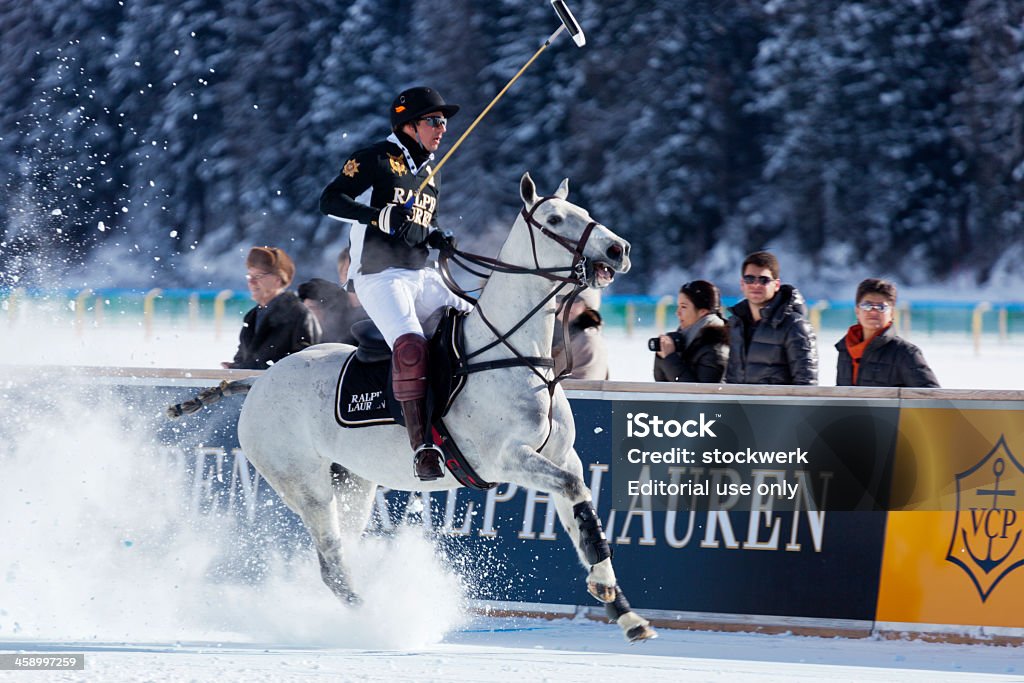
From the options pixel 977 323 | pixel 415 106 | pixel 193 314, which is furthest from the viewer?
pixel 193 314

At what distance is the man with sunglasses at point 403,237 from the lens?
579 cm

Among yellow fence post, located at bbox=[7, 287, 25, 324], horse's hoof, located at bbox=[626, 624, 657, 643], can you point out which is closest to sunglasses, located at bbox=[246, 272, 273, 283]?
yellow fence post, located at bbox=[7, 287, 25, 324]

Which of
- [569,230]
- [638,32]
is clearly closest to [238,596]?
[569,230]

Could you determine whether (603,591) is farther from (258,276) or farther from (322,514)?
(258,276)

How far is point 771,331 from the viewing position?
273 inches

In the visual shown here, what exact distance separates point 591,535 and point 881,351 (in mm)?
2493

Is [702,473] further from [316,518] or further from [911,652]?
[316,518]

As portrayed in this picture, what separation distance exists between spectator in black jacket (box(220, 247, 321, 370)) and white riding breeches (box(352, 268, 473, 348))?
1.59 metres

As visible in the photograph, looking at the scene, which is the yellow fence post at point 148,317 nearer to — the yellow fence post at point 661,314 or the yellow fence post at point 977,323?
the yellow fence post at point 661,314

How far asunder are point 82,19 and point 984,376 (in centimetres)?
4450

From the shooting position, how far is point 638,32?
4806 cm

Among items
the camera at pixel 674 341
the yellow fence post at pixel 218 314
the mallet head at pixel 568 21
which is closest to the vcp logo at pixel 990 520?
the camera at pixel 674 341

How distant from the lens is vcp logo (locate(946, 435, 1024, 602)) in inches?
254

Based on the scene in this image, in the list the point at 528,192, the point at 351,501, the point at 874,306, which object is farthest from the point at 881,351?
the point at 351,501
